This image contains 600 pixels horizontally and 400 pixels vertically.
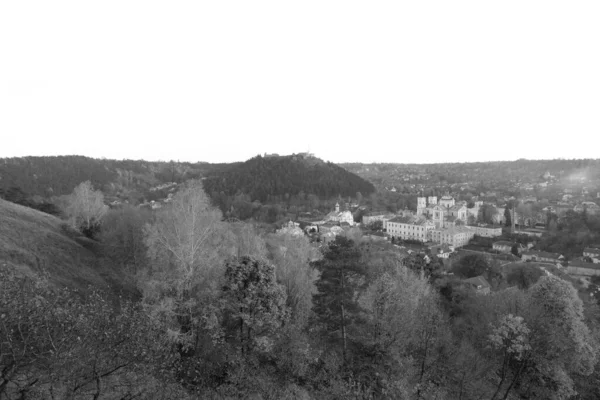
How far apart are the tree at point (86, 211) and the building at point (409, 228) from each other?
4596cm

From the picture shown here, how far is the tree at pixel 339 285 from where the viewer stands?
11.5m

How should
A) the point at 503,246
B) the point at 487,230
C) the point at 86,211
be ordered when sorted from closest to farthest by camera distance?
the point at 86,211 < the point at 503,246 < the point at 487,230

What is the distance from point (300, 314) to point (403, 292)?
155 inches

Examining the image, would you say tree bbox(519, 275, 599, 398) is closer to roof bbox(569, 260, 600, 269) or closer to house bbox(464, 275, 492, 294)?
house bbox(464, 275, 492, 294)

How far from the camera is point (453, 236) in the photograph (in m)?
57.1

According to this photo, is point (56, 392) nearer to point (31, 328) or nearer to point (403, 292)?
point (31, 328)

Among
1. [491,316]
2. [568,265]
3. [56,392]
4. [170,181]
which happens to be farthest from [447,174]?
[56,392]

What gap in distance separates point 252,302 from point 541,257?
138ft

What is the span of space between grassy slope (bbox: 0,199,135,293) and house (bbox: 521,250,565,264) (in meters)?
41.0

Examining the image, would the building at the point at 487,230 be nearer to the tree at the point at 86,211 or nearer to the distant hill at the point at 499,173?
the tree at the point at 86,211

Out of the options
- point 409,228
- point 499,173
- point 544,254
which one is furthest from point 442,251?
point 499,173

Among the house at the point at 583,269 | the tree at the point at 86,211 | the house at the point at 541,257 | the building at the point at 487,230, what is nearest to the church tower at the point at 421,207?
the building at the point at 487,230

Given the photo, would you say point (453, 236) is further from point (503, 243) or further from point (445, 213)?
→ point (445, 213)

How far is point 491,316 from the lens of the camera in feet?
52.9
